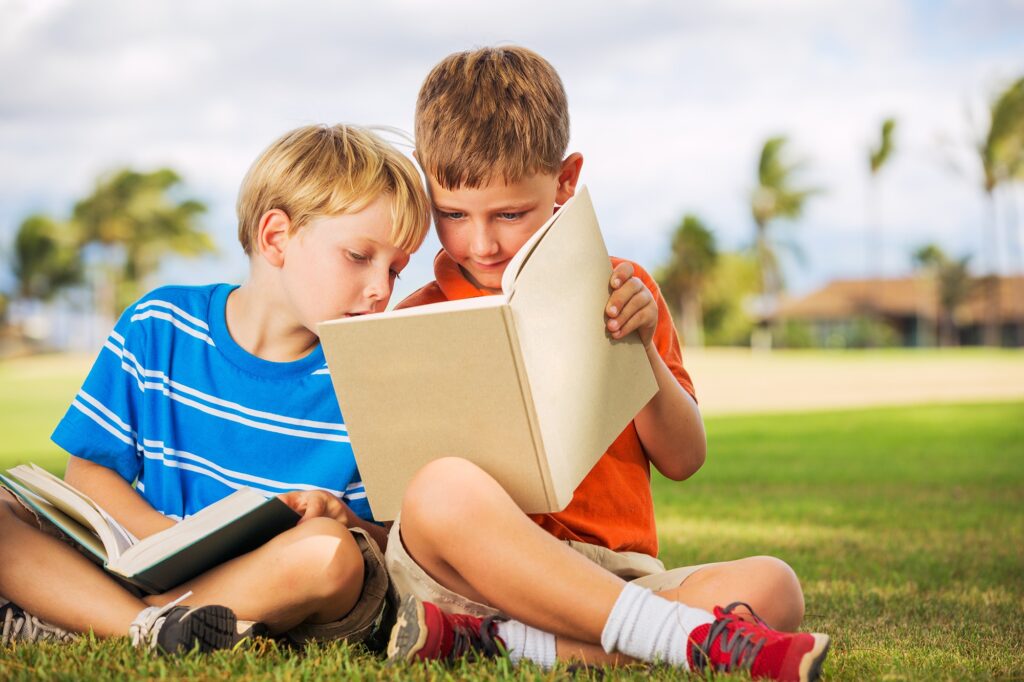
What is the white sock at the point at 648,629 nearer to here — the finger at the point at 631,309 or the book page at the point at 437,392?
the book page at the point at 437,392

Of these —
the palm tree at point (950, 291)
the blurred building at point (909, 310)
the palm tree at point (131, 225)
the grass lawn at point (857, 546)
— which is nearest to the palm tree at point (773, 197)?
the blurred building at point (909, 310)

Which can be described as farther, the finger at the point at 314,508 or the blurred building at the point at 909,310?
the blurred building at the point at 909,310

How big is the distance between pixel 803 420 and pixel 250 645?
427 inches

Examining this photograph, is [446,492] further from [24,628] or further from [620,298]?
[24,628]

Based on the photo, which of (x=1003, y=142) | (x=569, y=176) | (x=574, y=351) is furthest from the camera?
(x=1003, y=142)

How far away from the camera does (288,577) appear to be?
1.96 m

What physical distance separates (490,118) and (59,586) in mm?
1344

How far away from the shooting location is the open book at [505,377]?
5.73ft

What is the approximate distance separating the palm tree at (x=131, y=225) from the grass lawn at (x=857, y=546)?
138 feet

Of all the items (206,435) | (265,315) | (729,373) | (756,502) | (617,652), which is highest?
(265,315)

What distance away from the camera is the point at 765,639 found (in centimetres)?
173

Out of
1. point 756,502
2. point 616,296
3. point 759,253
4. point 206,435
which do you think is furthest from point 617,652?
point 759,253

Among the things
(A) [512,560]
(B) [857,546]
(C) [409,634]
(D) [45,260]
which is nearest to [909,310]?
(D) [45,260]

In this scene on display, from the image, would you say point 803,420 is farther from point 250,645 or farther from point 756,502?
point 250,645
